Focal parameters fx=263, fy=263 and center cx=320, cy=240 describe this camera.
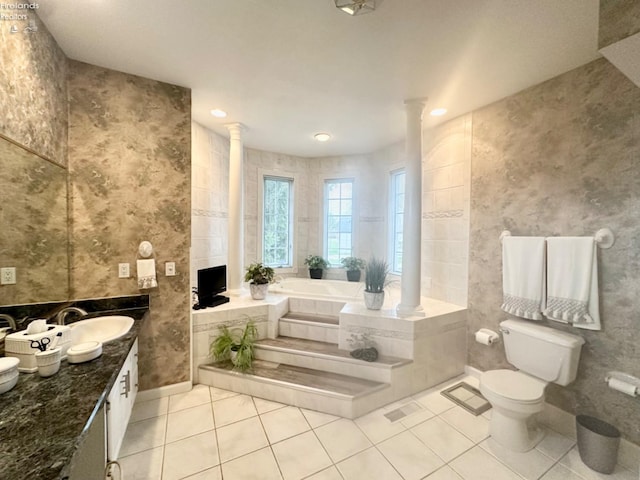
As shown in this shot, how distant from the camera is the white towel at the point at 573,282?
1807 mm

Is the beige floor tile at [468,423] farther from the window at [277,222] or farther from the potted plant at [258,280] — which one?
the window at [277,222]

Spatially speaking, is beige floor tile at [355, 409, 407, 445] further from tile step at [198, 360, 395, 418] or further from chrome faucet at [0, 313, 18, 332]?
chrome faucet at [0, 313, 18, 332]

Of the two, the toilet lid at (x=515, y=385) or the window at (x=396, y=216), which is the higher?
the window at (x=396, y=216)

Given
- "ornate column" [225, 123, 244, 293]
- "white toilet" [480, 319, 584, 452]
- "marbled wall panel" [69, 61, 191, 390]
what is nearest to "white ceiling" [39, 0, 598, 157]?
"marbled wall panel" [69, 61, 191, 390]

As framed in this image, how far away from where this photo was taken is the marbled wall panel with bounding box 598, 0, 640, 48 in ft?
3.44

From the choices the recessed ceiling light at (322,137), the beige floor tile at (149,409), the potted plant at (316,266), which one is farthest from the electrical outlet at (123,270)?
the potted plant at (316,266)

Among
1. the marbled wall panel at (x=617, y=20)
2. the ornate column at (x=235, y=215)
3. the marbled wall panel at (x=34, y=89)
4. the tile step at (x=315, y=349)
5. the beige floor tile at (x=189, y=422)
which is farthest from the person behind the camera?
the ornate column at (x=235, y=215)

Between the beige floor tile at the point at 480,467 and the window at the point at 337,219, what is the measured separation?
2.99 metres

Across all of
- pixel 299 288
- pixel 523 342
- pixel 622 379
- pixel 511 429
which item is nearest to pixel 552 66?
pixel 523 342

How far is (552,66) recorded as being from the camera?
1937 millimetres

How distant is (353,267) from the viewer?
4199 mm

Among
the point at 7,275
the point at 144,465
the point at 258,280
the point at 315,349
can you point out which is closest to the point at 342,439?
the point at 315,349

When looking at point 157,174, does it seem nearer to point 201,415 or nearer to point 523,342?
point 201,415

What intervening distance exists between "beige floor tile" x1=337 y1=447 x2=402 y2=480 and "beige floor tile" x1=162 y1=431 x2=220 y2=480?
0.82 meters
